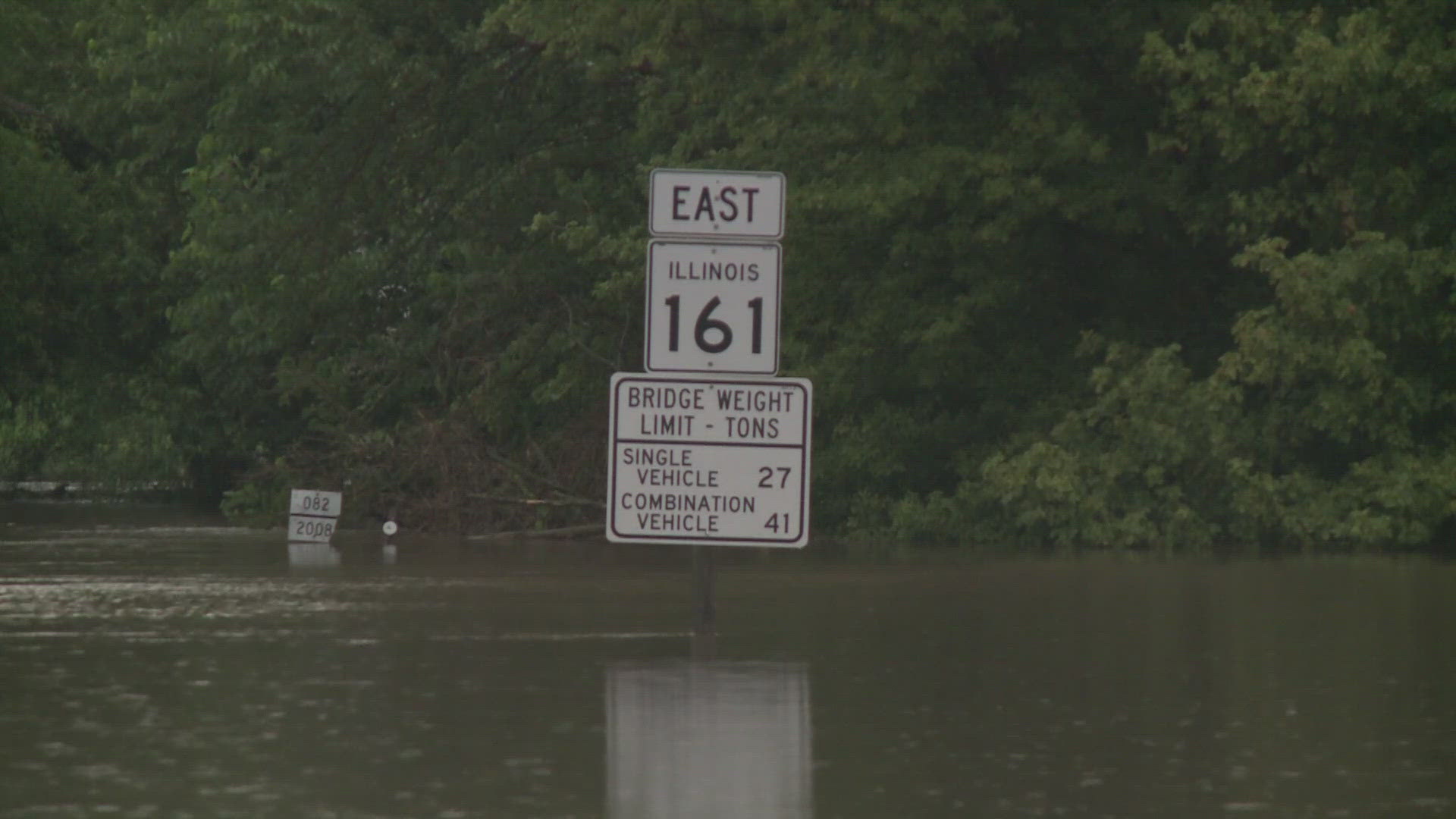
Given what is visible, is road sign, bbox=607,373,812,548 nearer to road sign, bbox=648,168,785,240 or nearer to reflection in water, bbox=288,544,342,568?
road sign, bbox=648,168,785,240

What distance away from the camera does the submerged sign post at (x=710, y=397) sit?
56.3 feet

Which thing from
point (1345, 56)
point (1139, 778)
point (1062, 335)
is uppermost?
point (1345, 56)

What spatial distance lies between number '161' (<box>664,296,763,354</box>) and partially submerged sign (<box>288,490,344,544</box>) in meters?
19.3

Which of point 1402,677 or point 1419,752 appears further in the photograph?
point 1402,677

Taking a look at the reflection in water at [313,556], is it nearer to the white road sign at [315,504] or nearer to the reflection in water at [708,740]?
the white road sign at [315,504]

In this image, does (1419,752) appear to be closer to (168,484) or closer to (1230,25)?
(1230,25)

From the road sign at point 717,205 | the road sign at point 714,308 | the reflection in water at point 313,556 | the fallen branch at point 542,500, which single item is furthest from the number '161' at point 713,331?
the fallen branch at point 542,500

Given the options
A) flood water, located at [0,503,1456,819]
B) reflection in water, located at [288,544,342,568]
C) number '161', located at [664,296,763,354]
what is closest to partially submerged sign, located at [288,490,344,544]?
reflection in water, located at [288,544,342,568]

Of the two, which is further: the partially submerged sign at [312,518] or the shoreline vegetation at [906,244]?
the partially submerged sign at [312,518]

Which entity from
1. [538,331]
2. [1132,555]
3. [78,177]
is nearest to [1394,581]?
[1132,555]

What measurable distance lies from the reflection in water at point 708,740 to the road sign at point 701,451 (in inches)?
68.1

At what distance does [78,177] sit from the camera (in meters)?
60.2

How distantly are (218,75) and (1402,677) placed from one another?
104 ft

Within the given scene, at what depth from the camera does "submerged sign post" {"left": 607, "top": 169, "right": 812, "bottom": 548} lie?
676 inches
